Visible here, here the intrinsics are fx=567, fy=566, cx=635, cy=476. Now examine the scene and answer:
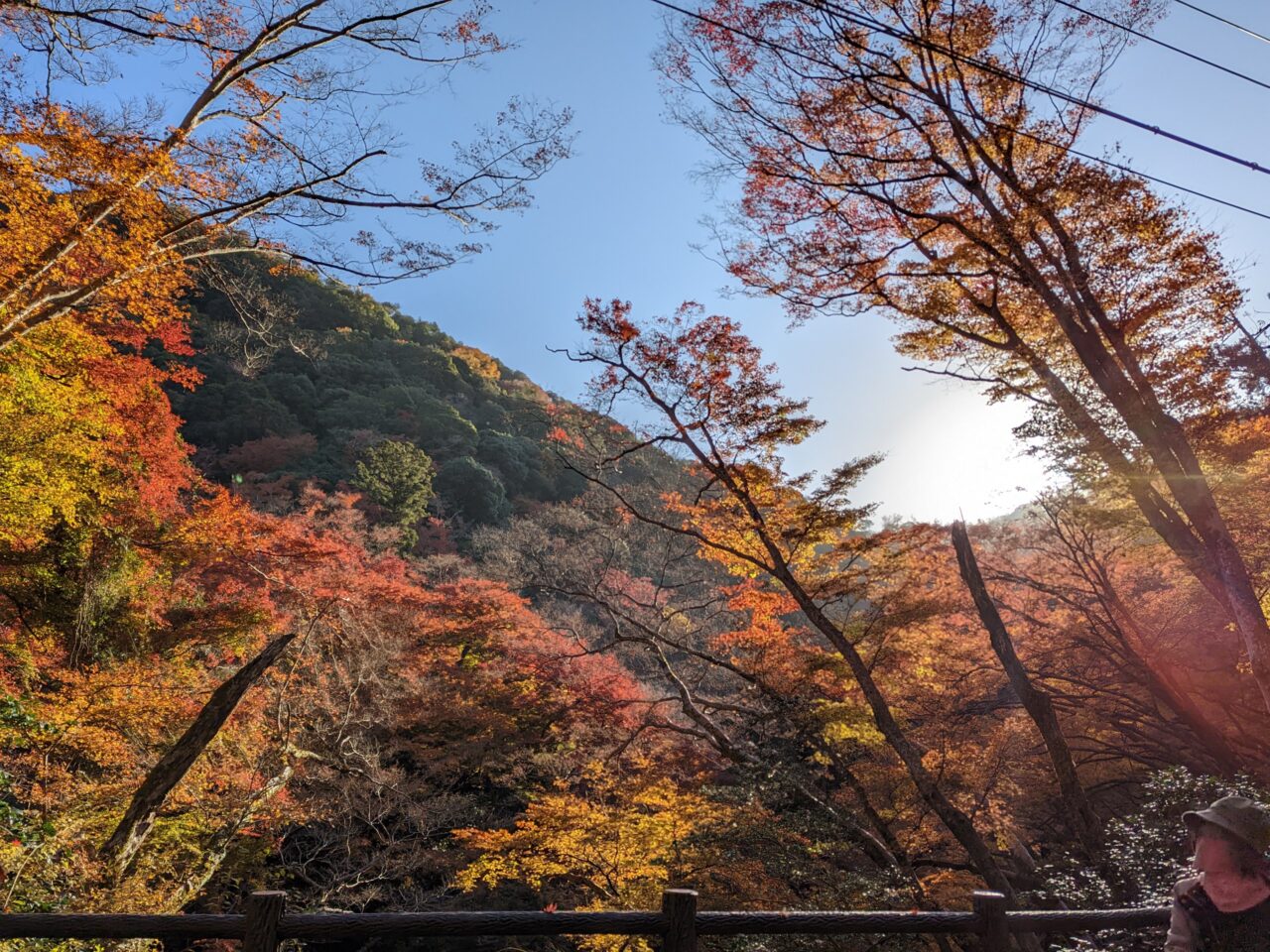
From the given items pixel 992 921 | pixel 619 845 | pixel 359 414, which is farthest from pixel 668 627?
pixel 359 414

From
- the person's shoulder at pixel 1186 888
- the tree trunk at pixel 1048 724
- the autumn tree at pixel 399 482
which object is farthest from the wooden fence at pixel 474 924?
the autumn tree at pixel 399 482

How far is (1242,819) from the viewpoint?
1.71 m

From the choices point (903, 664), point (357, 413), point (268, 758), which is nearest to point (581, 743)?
point (268, 758)

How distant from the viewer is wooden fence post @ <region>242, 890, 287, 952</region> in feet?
6.83

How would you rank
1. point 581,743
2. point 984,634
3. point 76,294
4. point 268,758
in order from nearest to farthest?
1. point 76,294
2. point 268,758
3. point 984,634
4. point 581,743

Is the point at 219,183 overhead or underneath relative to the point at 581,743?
overhead

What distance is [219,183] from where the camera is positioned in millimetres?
6188

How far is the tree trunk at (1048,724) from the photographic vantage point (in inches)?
225

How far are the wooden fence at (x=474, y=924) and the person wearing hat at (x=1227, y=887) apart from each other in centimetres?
68

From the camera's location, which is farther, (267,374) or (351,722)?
(267,374)

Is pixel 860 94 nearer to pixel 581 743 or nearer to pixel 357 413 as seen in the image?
pixel 581 743

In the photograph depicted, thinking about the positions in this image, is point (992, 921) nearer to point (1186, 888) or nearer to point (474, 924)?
point (1186, 888)

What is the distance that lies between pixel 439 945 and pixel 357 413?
22953 mm

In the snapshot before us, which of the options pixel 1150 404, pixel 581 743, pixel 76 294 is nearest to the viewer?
pixel 76 294
